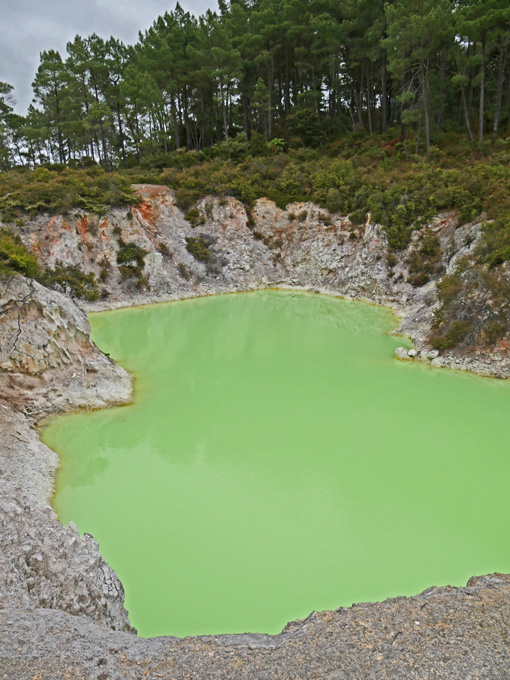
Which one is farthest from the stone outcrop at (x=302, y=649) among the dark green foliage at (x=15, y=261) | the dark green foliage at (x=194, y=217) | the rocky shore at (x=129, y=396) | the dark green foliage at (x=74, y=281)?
the dark green foliage at (x=194, y=217)

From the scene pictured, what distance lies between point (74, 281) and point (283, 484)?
20.7 meters

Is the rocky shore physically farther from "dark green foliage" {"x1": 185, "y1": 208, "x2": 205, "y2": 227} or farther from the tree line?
the tree line

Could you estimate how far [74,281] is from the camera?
25.0 metres

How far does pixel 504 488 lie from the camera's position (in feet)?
28.5

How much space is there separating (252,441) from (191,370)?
5.56m

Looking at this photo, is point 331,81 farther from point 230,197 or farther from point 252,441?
point 252,441

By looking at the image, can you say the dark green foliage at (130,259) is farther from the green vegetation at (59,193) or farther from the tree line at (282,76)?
the tree line at (282,76)

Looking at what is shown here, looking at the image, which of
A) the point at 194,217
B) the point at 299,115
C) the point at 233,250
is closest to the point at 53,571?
the point at 233,250

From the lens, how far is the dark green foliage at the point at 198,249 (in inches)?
1166

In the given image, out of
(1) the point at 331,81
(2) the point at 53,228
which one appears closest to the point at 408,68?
(1) the point at 331,81

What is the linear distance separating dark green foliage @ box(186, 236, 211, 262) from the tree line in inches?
613

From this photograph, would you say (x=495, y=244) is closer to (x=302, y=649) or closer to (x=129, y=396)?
(x=129, y=396)

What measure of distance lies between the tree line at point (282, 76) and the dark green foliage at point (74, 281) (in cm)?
1852

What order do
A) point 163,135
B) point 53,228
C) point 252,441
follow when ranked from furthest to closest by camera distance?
1. point 163,135
2. point 53,228
3. point 252,441
